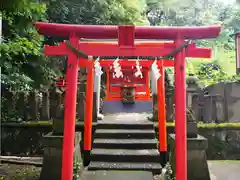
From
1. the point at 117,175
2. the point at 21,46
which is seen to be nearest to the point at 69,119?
the point at 21,46

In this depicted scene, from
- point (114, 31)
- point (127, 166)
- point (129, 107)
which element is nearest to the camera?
point (114, 31)

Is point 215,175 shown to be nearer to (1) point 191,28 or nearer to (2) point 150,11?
(1) point 191,28

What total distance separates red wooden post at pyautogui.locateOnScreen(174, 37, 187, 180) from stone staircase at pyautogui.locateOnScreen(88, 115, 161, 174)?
1.93 metres

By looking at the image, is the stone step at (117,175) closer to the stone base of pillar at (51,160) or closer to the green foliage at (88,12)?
the stone base of pillar at (51,160)

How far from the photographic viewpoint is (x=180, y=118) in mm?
4270

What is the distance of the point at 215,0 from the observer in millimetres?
29266

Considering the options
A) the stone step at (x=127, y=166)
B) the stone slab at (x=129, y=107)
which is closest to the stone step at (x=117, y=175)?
the stone step at (x=127, y=166)

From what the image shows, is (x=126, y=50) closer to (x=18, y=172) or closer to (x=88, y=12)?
(x=18, y=172)

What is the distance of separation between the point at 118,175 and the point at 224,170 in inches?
111

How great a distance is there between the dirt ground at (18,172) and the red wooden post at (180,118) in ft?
11.7

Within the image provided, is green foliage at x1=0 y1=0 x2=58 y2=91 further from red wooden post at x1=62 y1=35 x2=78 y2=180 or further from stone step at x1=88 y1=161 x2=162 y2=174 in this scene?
stone step at x1=88 y1=161 x2=162 y2=174

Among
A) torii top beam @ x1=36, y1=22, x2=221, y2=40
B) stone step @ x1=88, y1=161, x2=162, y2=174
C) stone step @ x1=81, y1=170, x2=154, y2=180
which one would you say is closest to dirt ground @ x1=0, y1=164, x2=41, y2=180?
stone step @ x1=81, y1=170, x2=154, y2=180

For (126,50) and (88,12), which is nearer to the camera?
(126,50)

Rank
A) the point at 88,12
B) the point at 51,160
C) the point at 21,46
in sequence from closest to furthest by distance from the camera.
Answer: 1. the point at 21,46
2. the point at 51,160
3. the point at 88,12
